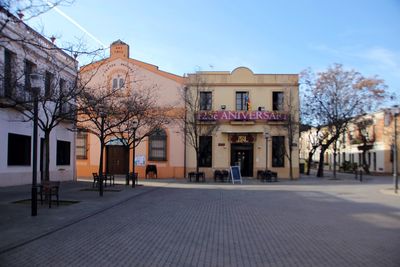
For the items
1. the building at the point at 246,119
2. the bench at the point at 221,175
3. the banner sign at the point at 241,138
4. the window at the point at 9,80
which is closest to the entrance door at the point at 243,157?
the building at the point at 246,119

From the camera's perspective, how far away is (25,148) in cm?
2338

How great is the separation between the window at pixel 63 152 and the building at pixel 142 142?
7064 mm

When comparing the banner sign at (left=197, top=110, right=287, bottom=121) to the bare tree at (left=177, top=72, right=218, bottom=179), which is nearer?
the bare tree at (left=177, top=72, right=218, bottom=179)

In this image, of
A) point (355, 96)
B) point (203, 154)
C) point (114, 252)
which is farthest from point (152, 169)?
point (114, 252)

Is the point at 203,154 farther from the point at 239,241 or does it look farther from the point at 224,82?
the point at 239,241

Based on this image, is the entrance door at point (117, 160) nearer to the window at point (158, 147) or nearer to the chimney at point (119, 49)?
the window at point (158, 147)

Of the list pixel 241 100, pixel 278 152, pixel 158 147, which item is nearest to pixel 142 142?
pixel 158 147

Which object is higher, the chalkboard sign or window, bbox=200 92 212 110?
window, bbox=200 92 212 110

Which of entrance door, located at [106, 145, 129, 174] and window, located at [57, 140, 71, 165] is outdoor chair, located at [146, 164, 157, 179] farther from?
window, located at [57, 140, 71, 165]

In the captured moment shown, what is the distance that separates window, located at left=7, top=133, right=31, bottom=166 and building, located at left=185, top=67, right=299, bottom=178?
52.4 feet

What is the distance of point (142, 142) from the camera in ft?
122

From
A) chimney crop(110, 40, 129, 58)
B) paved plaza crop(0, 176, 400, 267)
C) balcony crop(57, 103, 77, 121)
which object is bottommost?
paved plaza crop(0, 176, 400, 267)

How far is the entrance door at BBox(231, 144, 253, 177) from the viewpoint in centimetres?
3800

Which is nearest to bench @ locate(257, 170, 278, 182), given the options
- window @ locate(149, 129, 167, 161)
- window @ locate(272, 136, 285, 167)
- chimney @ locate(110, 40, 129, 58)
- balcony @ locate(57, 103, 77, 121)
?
window @ locate(272, 136, 285, 167)
